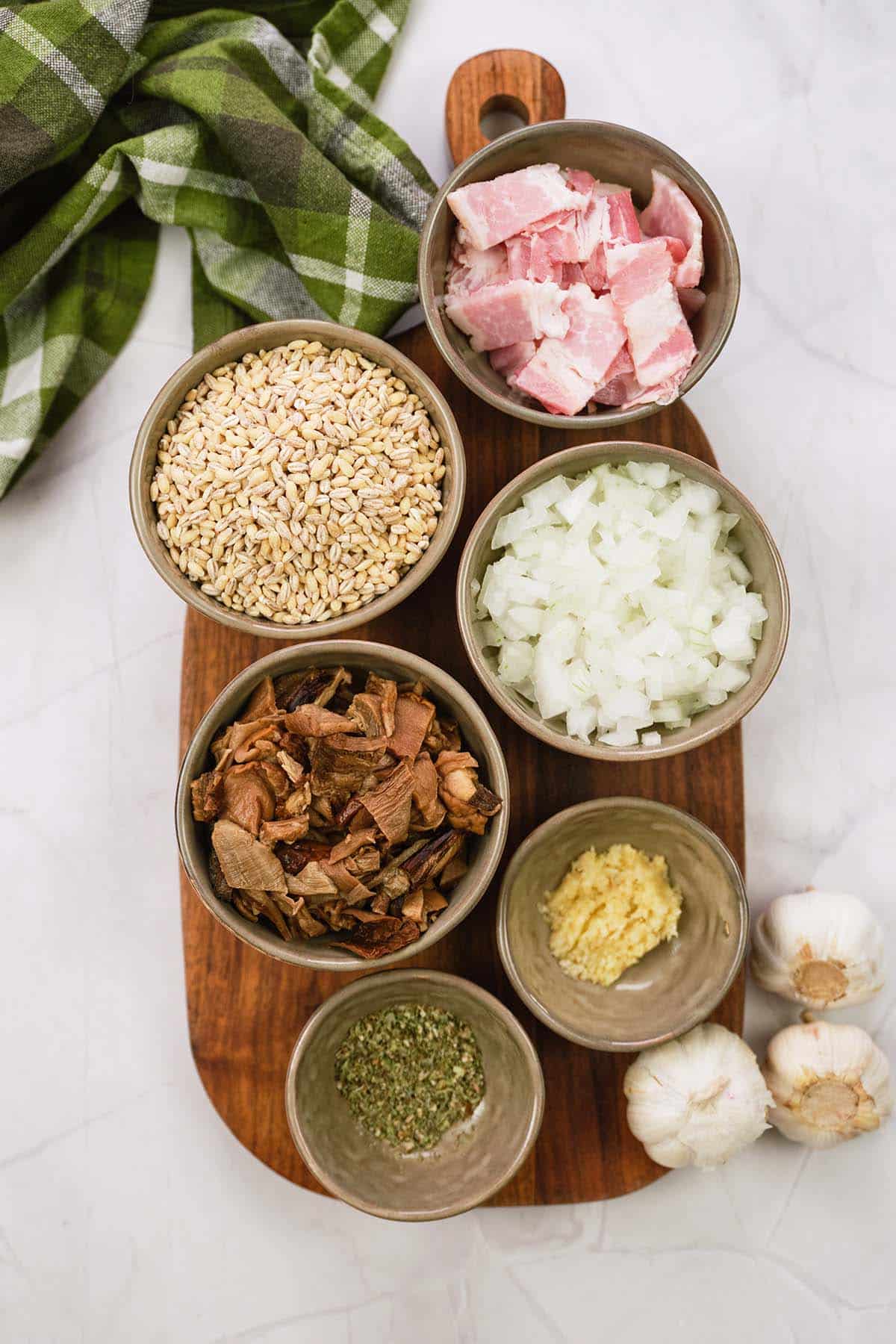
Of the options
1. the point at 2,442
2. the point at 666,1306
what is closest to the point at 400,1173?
the point at 666,1306

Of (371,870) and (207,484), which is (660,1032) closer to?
(371,870)

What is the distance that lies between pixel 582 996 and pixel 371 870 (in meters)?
0.47

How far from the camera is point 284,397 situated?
1.61 m

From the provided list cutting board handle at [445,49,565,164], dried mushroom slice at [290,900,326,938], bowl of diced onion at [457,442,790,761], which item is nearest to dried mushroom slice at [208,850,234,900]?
dried mushroom slice at [290,900,326,938]

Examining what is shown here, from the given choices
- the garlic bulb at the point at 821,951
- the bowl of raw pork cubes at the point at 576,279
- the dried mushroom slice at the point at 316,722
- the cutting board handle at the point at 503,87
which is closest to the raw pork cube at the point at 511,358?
the bowl of raw pork cubes at the point at 576,279

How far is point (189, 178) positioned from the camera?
1.81 meters

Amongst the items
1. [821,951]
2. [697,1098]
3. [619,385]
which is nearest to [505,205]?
[619,385]

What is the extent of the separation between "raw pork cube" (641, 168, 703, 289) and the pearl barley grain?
1.62 feet

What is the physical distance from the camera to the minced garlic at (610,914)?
1685 millimetres

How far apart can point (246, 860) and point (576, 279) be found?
1054 mm

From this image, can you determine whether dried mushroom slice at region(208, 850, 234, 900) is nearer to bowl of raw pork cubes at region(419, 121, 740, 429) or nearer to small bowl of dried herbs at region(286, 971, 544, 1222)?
small bowl of dried herbs at region(286, 971, 544, 1222)

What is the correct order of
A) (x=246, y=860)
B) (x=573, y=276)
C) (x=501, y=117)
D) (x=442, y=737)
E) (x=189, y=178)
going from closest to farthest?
(x=246, y=860)
(x=442, y=737)
(x=573, y=276)
(x=189, y=178)
(x=501, y=117)

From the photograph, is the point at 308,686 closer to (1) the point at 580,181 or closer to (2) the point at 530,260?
(2) the point at 530,260

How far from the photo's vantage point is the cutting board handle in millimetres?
1831
